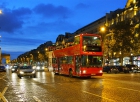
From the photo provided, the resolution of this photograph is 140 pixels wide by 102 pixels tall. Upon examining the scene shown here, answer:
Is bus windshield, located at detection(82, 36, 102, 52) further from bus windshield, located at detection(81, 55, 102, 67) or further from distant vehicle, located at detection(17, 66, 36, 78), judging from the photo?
distant vehicle, located at detection(17, 66, 36, 78)

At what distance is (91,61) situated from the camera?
27703mm

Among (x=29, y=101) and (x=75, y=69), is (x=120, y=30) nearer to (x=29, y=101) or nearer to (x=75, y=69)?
(x=75, y=69)

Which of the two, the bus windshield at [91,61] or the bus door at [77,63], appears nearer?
A: the bus windshield at [91,61]

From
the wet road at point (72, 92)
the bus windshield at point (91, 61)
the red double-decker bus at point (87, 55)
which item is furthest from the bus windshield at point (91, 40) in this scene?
the wet road at point (72, 92)

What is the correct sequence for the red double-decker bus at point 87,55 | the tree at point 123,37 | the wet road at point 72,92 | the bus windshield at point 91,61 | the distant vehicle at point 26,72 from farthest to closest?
the tree at point 123,37, the distant vehicle at point 26,72, the bus windshield at point 91,61, the red double-decker bus at point 87,55, the wet road at point 72,92

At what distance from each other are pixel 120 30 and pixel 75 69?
29.6 meters

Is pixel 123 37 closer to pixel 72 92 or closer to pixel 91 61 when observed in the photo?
pixel 91 61

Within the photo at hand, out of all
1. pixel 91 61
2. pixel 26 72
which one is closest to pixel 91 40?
pixel 91 61

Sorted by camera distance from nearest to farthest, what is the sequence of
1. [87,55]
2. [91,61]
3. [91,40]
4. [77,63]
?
1. [87,55]
2. [91,40]
3. [91,61]
4. [77,63]

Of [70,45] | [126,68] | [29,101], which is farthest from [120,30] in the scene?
[29,101]

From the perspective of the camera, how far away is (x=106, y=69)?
167 feet

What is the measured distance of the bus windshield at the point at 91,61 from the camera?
27389mm

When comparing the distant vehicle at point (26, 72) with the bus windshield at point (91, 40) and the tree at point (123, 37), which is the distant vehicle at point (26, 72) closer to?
the bus windshield at point (91, 40)

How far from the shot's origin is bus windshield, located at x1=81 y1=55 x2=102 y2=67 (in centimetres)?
2739
